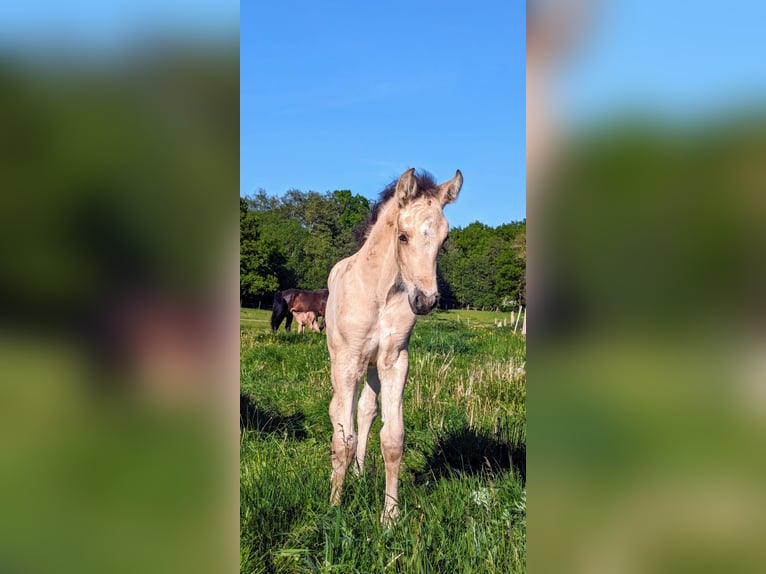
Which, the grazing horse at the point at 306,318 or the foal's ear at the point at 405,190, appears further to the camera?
the grazing horse at the point at 306,318

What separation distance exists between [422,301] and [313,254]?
76.6 ft

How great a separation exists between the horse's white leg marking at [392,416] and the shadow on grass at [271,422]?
8.69ft

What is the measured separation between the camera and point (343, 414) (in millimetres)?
3934

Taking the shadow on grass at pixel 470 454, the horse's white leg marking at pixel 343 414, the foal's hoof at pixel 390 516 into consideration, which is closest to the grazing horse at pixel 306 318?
the shadow on grass at pixel 470 454

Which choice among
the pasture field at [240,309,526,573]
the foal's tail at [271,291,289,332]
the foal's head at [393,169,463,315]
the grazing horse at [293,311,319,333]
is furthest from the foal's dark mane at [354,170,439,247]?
the grazing horse at [293,311,319,333]

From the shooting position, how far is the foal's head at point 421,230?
328cm

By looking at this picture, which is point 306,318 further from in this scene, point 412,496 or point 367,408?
point 412,496

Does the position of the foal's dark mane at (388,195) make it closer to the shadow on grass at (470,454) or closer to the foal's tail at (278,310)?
the shadow on grass at (470,454)

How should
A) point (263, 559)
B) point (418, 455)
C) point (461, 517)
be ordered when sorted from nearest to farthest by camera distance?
point (263, 559) < point (461, 517) < point (418, 455)

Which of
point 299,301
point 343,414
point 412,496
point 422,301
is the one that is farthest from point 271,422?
point 299,301
